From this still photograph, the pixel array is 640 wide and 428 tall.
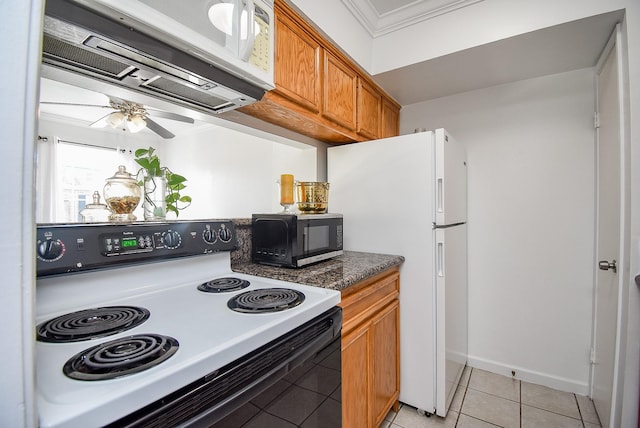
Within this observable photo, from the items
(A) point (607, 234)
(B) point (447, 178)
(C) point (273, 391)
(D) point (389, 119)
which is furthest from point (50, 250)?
(A) point (607, 234)

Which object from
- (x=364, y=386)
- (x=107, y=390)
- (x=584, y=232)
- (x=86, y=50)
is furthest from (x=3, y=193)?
(x=584, y=232)

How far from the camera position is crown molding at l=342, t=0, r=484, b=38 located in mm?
1721

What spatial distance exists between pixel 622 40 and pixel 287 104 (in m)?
1.67

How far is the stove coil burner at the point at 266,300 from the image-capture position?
0.88 meters

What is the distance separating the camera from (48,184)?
1363 millimetres

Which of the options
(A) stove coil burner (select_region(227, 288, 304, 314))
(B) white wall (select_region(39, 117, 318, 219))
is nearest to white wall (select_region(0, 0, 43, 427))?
(A) stove coil burner (select_region(227, 288, 304, 314))

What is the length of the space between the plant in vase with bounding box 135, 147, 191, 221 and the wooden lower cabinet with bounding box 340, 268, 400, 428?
41.6 inches

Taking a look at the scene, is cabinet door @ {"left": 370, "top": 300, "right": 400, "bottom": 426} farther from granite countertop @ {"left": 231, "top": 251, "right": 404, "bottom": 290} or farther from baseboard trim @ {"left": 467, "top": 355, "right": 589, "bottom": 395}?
baseboard trim @ {"left": 467, "top": 355, "right": 589, "bottom": 395}

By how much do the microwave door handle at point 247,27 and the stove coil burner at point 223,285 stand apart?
0.84 metres

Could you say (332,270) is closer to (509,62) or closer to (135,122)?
(135,122)

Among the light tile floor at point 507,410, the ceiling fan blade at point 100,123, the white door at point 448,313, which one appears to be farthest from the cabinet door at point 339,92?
the light tile floor at point 507,410

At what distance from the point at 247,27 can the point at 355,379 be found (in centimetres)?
148

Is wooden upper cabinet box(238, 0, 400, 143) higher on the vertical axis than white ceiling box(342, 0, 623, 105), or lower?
lower

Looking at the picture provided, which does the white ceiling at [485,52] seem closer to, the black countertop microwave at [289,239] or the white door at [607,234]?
the white door at [607,234]
